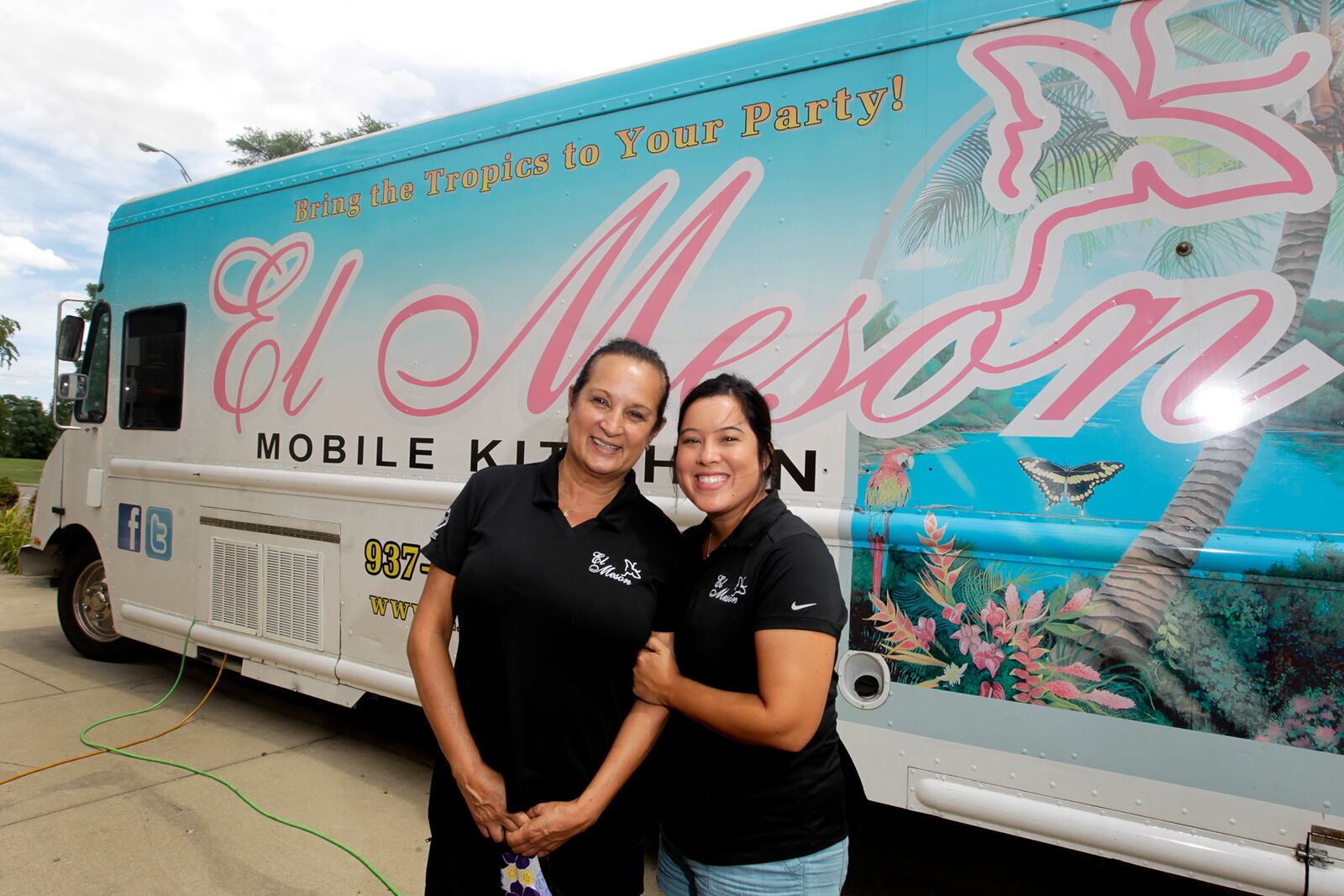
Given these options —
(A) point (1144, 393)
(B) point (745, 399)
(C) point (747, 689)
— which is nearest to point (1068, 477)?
(A) point (1144, 393)

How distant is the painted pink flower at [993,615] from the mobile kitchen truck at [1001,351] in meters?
0.03

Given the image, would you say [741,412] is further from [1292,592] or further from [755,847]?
[1292,592]

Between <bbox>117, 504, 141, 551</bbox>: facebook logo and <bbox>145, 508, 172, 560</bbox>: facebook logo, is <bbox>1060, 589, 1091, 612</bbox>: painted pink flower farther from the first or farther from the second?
<bbox>117, 504, 141, 551</bbox>: facebook logo

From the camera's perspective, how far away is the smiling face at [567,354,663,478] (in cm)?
176

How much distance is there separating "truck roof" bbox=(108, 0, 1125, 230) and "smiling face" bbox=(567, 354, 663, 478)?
4.88 feet

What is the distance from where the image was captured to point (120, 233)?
4.96 metres

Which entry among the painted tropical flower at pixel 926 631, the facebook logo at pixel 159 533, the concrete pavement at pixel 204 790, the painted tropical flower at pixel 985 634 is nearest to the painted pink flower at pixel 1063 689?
the painted tropical flower at pixel 985 634

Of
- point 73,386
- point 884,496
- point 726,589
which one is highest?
point 73,386

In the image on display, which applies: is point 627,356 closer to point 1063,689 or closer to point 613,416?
point 613,416

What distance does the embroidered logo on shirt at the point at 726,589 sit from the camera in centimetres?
158

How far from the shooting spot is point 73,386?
5.08m

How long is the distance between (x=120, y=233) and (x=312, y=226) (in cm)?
189

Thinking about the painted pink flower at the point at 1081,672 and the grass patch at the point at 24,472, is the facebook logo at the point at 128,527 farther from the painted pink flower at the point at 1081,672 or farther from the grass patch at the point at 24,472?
the grass patch at the point at 24,472

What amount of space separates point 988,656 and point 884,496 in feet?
1.77
